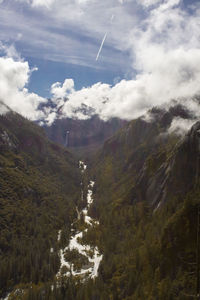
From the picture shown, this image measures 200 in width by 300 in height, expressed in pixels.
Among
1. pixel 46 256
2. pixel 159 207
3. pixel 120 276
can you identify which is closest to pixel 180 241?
pixel 120 276

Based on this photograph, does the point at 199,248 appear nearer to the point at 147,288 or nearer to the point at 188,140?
the point at 147,288

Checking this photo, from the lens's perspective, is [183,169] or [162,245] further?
[183,169]

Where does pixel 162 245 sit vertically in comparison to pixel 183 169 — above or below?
below

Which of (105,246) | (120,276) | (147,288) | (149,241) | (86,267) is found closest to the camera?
(147,288)

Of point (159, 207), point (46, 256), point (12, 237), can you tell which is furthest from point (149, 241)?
point (12, 237)

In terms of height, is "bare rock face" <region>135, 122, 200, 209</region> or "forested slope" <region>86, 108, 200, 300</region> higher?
"bare rock face" <region>135, 122, 200, 209</region>

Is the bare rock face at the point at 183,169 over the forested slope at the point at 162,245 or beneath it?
over

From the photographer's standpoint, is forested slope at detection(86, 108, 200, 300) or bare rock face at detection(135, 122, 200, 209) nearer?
forested slope at detection(86, 108, 200, 300)

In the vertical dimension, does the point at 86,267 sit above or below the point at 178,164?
below

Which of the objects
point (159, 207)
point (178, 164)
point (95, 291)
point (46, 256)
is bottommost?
point (95, 291)

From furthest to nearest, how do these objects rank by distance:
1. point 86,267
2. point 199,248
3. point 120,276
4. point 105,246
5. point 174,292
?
point 105,246
point 86,267
point 120,276
point 174,292
point 199,248

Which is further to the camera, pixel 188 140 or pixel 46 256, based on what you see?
pixel 188 140
